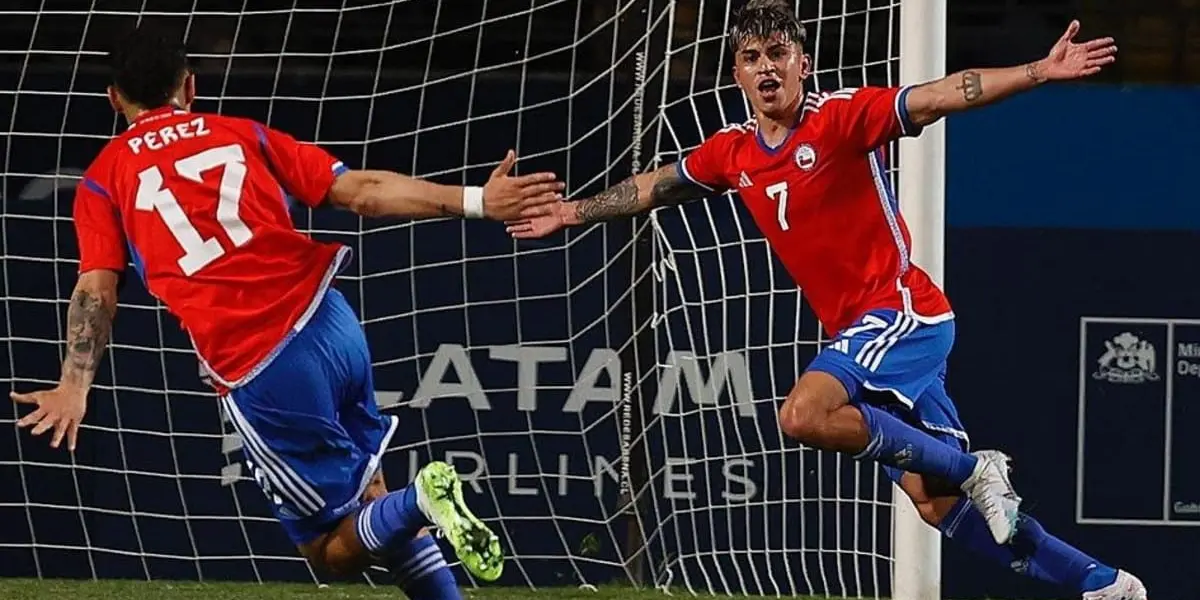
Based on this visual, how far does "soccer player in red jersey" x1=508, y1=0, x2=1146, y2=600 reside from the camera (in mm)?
6602

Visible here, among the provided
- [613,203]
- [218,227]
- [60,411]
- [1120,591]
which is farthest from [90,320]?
[1120,591]

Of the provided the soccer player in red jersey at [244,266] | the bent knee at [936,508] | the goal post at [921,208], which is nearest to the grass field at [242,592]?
the goal post at [921,208]

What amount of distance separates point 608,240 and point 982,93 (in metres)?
3.23

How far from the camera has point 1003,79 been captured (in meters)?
Result: 6.20

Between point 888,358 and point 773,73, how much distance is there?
0.90 m

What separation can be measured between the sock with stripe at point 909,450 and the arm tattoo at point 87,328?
2136 mm

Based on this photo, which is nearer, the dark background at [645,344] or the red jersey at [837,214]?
the red jersey at [837,214]

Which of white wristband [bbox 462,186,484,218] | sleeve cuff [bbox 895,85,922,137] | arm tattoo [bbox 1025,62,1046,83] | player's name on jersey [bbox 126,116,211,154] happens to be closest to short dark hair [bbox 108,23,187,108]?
player's name on jersey [bbox 126,116,211,154]

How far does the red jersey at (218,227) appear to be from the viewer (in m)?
6.01

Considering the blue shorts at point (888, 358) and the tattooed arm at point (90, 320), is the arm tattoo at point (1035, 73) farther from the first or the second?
the tattooed arm at point (90, 320)

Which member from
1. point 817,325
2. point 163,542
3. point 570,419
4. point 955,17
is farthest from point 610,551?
point 955,17

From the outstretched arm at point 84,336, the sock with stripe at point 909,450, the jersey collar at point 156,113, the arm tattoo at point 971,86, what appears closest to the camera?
the outstretched arm at point 84,336

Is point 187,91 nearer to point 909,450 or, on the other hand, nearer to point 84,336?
point 84,336

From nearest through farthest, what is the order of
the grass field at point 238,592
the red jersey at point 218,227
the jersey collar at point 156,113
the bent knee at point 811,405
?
the red jersey at point 218,227
the jersey collar at point 156,113
the bent knee at point 811,405
the grass field at point 238,592
